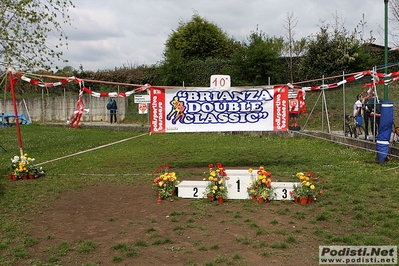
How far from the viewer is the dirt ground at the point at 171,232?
5.10m

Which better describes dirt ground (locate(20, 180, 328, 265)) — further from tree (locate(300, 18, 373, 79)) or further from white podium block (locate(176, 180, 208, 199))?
tree (locate(300, 18, 373, 79))

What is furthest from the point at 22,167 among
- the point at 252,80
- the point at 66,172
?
the point at 252,80

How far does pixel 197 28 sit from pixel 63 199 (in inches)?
1055

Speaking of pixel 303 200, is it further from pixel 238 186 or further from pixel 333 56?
pixel 333 56

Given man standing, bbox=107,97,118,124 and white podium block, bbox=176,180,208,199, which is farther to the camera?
man standing, bbox=107,97,118,124

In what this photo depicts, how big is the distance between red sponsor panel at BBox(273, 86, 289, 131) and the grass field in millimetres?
1203

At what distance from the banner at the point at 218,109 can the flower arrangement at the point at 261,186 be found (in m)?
2.82

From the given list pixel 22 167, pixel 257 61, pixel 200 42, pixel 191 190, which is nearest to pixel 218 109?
pixel 191 190

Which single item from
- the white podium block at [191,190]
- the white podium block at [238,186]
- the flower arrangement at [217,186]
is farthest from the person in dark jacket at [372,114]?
the white podium block at [191,190]

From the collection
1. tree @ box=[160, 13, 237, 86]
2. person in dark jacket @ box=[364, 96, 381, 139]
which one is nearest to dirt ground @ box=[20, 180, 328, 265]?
person in dark jacket @ box=[364, 96, 381, 139]

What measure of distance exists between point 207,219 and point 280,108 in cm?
462

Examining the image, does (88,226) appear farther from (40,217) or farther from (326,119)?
(326,119)

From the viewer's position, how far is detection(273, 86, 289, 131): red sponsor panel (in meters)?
10.3

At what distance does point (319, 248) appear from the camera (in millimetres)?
5266
